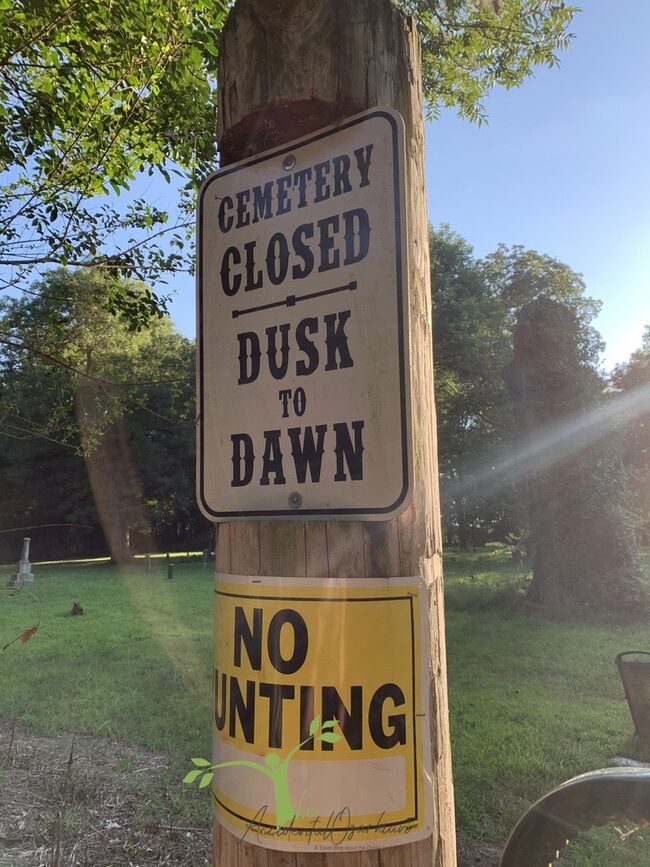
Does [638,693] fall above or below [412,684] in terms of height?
below

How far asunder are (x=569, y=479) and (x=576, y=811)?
34.4 ft

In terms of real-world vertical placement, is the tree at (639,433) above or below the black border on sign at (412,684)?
above

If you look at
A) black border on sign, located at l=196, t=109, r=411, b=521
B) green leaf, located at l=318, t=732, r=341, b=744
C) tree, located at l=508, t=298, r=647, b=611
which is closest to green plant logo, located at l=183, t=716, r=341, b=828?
green leaf, located at l=318, t=732, r=341, b=744

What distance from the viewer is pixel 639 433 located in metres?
19.3

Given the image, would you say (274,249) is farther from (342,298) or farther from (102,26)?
(102,26)

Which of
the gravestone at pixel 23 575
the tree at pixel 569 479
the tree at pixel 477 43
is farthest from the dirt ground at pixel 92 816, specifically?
the gravestone at pixel 23 575

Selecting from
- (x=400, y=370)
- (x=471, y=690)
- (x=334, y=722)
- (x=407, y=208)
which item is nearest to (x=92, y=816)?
(x=334, y=722)

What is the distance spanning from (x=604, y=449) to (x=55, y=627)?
10677mm

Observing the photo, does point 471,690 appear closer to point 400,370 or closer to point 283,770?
point 283,770

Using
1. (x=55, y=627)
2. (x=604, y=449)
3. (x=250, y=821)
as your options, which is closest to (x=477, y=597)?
(x=604, y=449)

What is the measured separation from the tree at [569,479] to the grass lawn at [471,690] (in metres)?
0.77

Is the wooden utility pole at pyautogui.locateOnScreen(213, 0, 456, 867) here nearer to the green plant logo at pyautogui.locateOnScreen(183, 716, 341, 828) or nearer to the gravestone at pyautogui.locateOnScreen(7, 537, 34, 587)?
the green plant logo at pyautogui.locateOnScreen(183, 716, 341, 828)

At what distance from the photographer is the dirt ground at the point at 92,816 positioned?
365 cm

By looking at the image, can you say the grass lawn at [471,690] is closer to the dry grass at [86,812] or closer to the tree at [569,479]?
the dry grass at [86,812]
